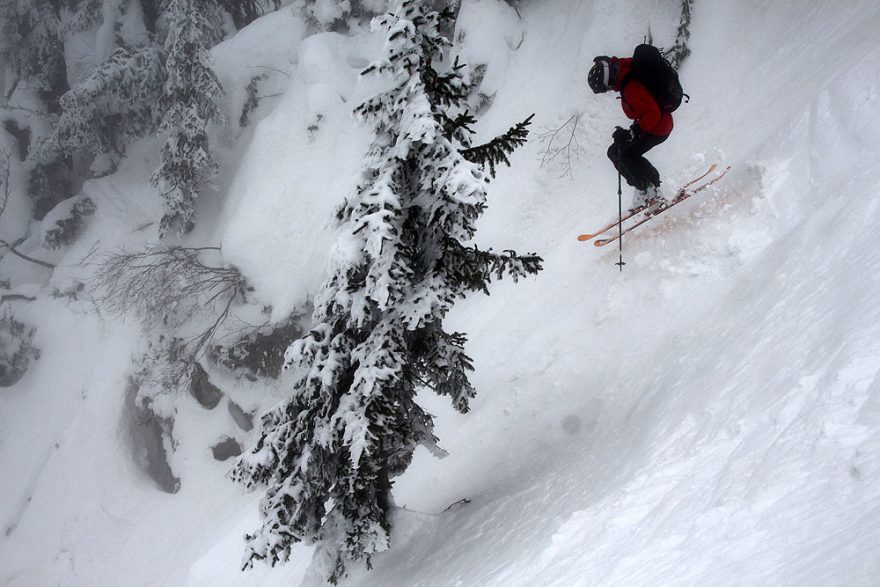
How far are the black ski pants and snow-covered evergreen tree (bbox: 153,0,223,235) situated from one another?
13.8 metres

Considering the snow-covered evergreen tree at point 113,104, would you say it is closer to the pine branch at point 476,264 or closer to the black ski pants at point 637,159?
the black ski pants at point 637,159

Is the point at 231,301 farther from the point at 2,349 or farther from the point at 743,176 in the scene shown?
the point at 743,176

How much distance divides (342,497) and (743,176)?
7215 millimetres

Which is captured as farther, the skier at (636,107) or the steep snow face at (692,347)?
the skier at (636,107)

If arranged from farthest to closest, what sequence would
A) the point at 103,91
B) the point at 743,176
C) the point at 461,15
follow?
the point at 103,91 → the point at 461,15 → the point at 743,176

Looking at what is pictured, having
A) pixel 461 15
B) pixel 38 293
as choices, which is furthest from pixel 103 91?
pixel 461 15

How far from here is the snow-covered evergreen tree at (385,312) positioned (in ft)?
18.9

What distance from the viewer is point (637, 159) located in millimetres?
8664

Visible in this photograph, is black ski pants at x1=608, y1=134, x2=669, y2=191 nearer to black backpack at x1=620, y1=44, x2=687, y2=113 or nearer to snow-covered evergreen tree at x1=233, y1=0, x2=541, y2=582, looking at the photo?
black backpack at x1=620, y1=44, x2=687, y2=113

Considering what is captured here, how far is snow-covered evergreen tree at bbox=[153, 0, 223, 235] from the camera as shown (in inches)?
709

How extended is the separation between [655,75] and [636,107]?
17.4 inches

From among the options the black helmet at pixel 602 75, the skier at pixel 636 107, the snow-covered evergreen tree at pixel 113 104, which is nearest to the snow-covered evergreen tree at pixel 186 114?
the snow-covered evergreen tree at pixel 113 104

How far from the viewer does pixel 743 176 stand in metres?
8.77

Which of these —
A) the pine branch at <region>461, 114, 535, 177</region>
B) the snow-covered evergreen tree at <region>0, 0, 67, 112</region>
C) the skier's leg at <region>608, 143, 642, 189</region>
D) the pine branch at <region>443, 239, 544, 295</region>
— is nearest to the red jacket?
the skier's leg at <region>608, 143, 642, 189</region>
